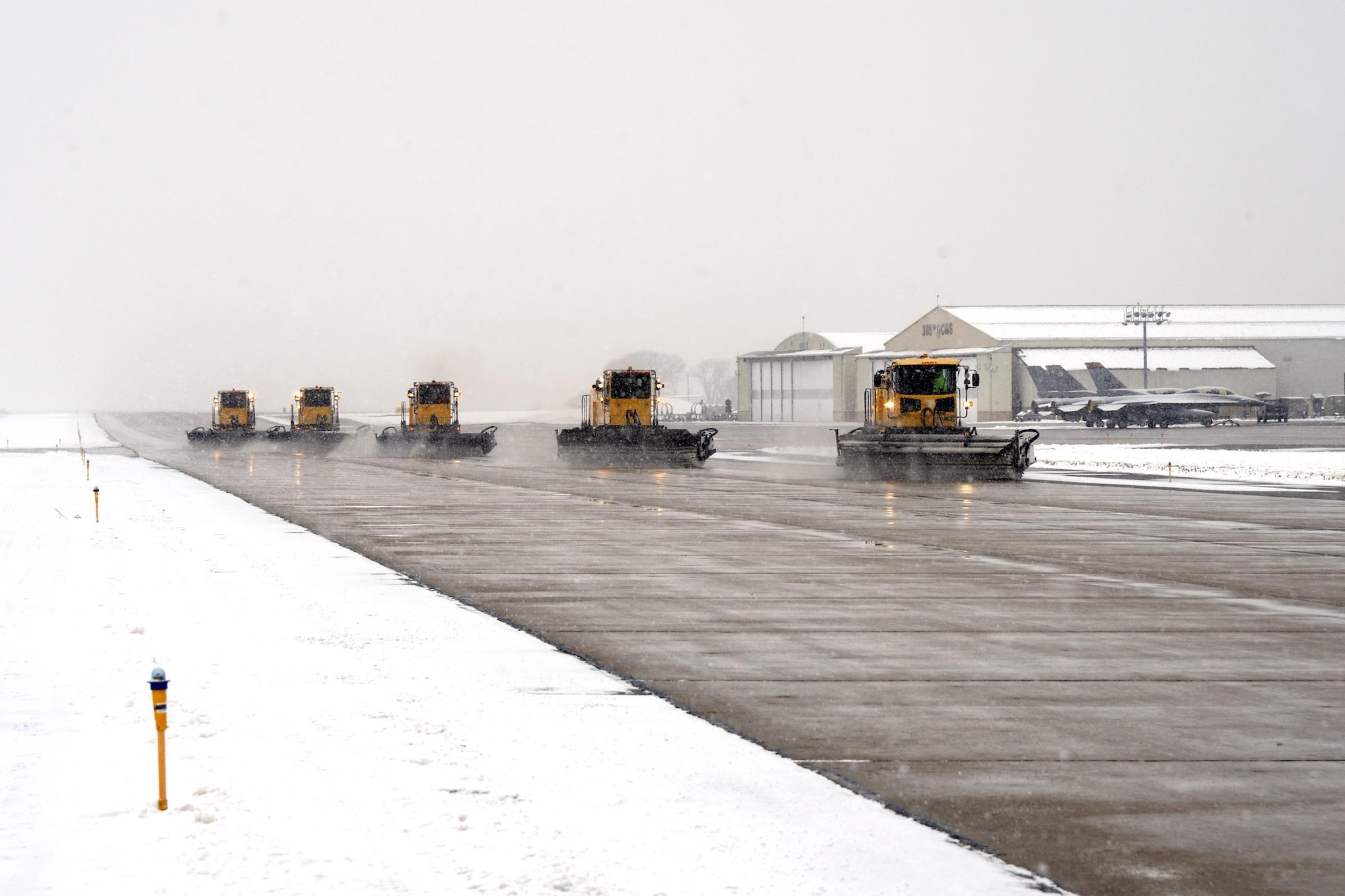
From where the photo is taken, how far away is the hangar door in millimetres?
116938

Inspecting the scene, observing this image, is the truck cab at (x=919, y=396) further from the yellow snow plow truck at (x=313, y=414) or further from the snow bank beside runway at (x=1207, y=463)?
the yellow snow plow truck at (x=313, y=414)

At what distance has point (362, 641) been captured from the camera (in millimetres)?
→ 11750

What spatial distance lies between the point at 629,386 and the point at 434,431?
10306mm

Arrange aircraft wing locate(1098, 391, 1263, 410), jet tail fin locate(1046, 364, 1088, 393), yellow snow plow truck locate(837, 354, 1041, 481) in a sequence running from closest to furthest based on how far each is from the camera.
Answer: yellow snow plow truck locate(837, 354, 1041, 481) < aircraft wing locate(1098, 391, 1263, 410) < jet tail fin locate(1046, 364, 1088, 393)

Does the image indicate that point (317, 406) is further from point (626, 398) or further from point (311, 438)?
point (626, 398)

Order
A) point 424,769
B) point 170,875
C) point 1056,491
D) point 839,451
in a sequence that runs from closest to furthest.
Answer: point 170,875
point 424,769
point 1056,491
point 839,451

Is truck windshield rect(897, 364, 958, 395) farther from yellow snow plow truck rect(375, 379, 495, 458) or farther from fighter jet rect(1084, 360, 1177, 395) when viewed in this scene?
fighter jet rect(1084, 360, 1177, 395)

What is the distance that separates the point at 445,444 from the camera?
52.9m

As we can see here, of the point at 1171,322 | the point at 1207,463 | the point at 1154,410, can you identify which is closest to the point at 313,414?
the point at 1207,463

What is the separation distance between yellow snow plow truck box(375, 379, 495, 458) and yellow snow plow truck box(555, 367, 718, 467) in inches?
294

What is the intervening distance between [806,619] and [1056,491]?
20671mm

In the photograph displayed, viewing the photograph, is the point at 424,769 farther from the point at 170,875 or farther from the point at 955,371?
the point at 955,371

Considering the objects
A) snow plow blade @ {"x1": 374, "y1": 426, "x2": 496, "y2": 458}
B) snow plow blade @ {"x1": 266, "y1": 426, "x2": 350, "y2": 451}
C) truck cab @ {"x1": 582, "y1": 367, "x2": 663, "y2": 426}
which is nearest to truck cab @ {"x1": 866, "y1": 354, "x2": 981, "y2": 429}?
truck cab @ {"x1": 582, "y1": 367, "x2": 663, "y2": 426}

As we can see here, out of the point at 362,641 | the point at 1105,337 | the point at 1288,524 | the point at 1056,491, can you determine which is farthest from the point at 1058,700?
the point at 1105,337
